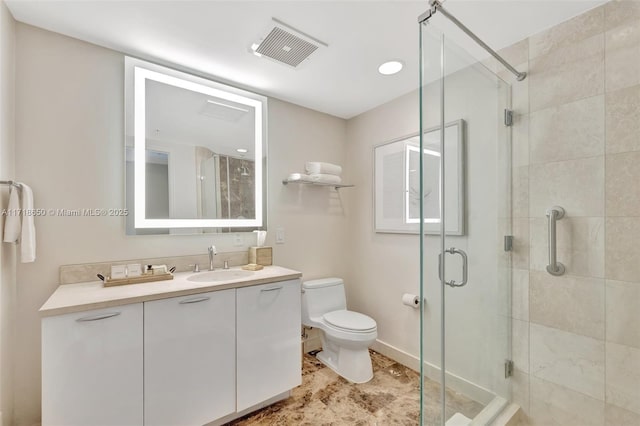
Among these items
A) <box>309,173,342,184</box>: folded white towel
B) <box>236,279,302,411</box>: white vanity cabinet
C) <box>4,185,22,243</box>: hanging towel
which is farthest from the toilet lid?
<box>4,185,22,243</box>: hanging towel

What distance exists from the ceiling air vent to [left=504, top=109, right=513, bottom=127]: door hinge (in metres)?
1.16

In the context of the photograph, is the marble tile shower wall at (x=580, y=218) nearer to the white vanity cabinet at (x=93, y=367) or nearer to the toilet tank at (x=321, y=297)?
the toilet tank at (x=321, y=297)

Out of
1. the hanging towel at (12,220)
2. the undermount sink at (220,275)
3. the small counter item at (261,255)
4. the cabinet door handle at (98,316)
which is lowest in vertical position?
the cabinet door handle at (98,316)

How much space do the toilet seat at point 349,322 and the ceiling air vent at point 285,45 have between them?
1899mm

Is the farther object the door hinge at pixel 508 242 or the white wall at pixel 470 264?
the door hinge at pixel 508 242

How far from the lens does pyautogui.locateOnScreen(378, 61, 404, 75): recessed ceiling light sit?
1949mm

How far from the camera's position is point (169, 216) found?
76.6 inches

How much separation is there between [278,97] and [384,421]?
8.26 ft

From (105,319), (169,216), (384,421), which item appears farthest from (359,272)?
(105,319)

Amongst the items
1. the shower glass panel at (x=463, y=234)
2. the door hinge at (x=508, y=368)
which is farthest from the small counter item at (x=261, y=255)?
the door hinge at (x=508, y=368)

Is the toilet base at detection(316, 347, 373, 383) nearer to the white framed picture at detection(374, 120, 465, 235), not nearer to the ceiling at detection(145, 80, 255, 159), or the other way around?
the white framed picture at detection(374, 120, 465, 235)

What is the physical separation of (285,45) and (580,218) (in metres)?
1.90

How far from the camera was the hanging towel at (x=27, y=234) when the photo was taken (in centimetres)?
143

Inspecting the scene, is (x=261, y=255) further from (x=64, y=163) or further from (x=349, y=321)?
(x=64, y=163)
